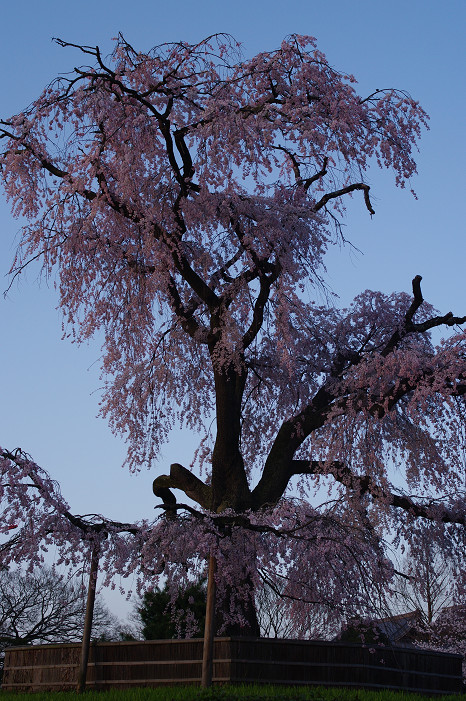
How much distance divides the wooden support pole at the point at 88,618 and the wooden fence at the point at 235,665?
466 mm

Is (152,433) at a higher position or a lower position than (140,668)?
higher

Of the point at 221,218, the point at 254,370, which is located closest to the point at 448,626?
the point at 254,370

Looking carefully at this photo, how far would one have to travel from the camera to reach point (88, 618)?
1383 centimetres

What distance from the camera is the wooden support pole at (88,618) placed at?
43.7 feet

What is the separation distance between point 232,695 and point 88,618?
394 centimetres

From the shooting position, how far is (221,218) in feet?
51.4

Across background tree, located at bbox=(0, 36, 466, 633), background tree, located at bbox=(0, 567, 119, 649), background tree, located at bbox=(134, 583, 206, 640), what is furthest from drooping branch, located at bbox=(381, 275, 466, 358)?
background tree, located at bbox=(0, 567, 119, 649)

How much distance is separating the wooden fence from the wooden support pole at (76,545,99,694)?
0.47 meters

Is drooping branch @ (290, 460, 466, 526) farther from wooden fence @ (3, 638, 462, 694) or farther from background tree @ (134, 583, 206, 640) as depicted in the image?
background tree @ (134, 583, 206, 640)

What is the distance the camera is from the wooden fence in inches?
512

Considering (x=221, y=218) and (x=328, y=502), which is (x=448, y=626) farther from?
(x=221, y=218)

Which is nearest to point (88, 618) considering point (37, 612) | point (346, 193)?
point (346, 193)

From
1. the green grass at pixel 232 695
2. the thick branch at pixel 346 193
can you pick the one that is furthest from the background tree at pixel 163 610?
the thick branch at pixel 346 193

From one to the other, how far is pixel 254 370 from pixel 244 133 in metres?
5.47
